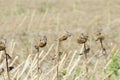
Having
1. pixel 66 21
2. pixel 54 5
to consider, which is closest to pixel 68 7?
pixel 54 5

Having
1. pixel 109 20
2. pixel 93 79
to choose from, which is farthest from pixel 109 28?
pixel 93 79

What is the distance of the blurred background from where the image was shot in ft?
21.9

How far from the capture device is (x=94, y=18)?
28.5 ft

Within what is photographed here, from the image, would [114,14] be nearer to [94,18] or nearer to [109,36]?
[94,18]

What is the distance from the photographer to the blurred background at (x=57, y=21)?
6660 mm

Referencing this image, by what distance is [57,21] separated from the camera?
25.5ft

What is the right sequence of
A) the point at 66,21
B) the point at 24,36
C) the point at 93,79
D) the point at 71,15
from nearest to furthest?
the point at 93,79, the point at 24,36, the point at 66,21, the point at 71,15

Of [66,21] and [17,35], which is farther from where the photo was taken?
[66,21]

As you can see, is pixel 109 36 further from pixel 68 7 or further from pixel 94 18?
pixel 68 7

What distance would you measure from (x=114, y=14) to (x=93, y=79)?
5.90 m

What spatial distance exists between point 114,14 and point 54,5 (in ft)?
6.64

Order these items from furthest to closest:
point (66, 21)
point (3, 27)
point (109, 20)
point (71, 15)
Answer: point (71, 15) < point (66, 21) < point (109, 20) < point (3, 27)

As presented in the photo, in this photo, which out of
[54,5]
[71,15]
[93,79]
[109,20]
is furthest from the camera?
[54,5]

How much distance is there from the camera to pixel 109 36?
272 inches
